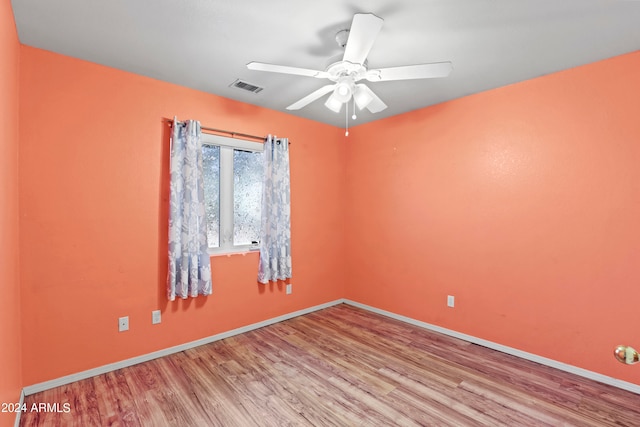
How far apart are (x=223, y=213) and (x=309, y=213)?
3.75 ft

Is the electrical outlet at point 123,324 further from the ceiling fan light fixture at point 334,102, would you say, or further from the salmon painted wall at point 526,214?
the salmon painted wall at point 526,214

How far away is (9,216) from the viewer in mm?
1788

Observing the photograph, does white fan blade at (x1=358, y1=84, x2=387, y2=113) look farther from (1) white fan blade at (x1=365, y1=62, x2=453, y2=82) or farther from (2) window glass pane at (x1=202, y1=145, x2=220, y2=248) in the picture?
(2) window glass pane at (x1=202, y1=145, x2=220, y2=248)

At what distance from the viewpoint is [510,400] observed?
2.13m

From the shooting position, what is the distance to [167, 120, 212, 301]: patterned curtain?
2.73 meters

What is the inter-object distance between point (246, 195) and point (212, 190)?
1.30 ft

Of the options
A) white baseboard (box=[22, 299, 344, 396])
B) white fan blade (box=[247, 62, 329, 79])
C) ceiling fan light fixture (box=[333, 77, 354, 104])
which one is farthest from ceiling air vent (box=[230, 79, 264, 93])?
white baseboard (box=[22, 299, 344, 396])

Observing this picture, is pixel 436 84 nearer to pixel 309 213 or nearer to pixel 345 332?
pixel 309 213

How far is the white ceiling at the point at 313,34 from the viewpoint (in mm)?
1746

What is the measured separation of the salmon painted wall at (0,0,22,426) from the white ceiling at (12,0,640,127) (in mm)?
285

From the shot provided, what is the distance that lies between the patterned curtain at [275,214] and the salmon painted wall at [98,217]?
0.38 metres

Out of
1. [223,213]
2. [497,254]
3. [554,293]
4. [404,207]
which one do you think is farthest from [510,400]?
[223,213]

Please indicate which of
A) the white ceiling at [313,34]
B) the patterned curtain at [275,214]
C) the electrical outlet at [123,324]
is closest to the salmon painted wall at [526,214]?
the white ceiling at [313,34]

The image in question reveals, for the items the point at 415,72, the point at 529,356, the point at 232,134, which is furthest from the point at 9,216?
the point at 529,356
